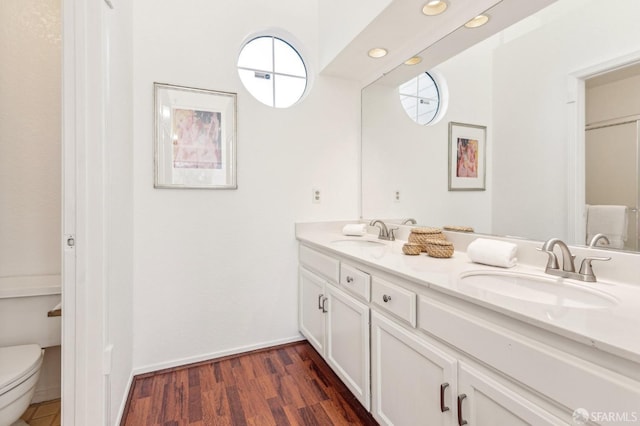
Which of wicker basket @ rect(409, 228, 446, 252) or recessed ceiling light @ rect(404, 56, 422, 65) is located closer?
wicker basket @ rect(409, 228, 446, 252)

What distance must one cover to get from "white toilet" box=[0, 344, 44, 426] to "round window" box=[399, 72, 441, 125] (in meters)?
2.42

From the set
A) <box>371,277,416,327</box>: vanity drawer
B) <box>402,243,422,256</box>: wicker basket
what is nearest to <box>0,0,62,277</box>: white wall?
<box>371,277,416,327</box>: vanity drawer

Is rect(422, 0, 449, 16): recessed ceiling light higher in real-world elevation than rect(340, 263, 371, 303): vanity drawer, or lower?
higher

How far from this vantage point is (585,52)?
118 cm

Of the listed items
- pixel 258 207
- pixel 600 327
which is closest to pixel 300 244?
pixel 258 207

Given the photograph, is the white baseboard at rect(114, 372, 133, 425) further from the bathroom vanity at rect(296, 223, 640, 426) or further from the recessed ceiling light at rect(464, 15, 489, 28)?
the recessed ceiling light at rect(464, 15, 489, 28)

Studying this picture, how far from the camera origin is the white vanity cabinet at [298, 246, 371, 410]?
149 cm

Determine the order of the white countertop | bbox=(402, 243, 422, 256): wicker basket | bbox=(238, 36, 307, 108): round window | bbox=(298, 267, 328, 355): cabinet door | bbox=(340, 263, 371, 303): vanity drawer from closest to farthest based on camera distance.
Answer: the white countertop
bbox=(340, 263, 371, 303): vanity drawer
bbox=(402, 243, 422, 256): wicker basket
bbox=(298, 267, 328, 355): cabinet door
bbox=(238, 36, 307, 108): round window

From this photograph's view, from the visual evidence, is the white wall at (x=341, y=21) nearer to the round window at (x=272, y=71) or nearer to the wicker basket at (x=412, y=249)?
the round window at (x=272, y=71)

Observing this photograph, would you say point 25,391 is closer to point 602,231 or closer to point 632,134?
point 602,231

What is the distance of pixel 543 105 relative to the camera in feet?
4.38

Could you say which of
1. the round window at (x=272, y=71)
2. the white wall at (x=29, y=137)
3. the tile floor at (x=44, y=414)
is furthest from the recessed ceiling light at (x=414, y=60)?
the tile floor at (x=44, y=414)

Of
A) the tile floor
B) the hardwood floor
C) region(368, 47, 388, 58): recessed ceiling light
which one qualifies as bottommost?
the tile floor

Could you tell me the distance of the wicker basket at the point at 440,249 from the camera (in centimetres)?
151
